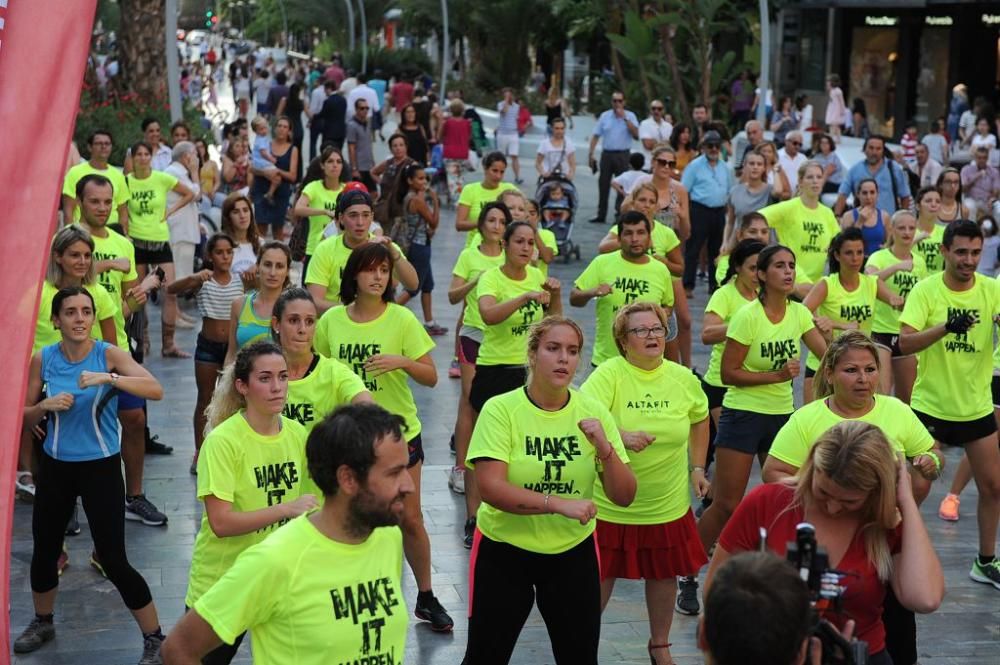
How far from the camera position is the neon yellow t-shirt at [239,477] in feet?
18.0

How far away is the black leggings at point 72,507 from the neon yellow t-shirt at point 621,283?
3.40 m

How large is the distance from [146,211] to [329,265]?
174 inches

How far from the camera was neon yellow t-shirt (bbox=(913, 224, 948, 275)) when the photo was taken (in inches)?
462

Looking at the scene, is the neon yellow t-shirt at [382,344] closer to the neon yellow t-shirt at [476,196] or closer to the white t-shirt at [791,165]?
the neon yellow t-shirt at [476,196]

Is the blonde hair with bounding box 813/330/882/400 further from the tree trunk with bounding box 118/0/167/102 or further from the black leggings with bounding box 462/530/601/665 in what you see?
the tree trunk with bounding box 118/0/167/102

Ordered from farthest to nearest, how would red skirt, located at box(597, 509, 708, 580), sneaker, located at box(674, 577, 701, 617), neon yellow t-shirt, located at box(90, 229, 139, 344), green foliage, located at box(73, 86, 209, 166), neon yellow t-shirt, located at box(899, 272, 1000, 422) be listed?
green foliage, located at box(73, 86, 209, 166) < neon yellow t-shirt, located at box(90, 229, 139, 344) < neon yellow t-shirt, located at box(899, 272, 1000, 422) < sneaker, located at box(674, 577, 701, 617) < red skirt, located at box(597, 509, 708, 580)

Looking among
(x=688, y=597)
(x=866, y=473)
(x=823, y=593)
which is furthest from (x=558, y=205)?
(x=823, y=593)

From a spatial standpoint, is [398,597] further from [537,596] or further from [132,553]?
[132,553]

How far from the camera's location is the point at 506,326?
9.17 metres

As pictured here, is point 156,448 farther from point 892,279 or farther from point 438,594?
point 892,279

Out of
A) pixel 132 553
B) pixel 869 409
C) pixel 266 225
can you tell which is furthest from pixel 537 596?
pixel 266 225

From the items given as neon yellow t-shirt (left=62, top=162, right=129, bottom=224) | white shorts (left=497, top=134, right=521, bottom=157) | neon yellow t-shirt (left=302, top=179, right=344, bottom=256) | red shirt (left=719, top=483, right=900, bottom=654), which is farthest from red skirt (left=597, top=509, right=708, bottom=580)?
white shorts (left=497, top=134, right=521, bottom=157)

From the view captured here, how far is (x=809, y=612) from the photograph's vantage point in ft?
10.6

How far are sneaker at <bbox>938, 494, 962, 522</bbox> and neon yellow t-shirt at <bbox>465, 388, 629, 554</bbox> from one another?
444 cm
